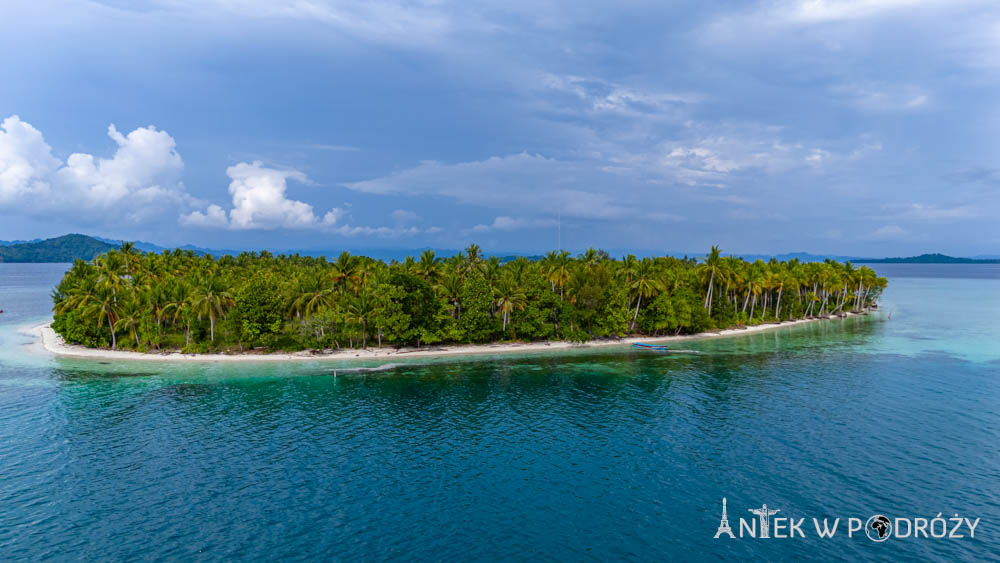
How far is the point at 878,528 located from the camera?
29.0 metres

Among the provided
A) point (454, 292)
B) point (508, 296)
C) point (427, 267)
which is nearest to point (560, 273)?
point (508, 296)

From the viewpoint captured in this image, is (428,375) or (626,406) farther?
(428,375)

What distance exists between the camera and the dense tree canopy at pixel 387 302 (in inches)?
3083

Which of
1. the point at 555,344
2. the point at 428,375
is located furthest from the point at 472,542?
the point at 555,344

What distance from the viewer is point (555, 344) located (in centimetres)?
8975

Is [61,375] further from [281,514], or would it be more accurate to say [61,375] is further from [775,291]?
[775,291]

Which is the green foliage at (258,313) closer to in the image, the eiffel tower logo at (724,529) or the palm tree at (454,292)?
the palm tree at (454,292)

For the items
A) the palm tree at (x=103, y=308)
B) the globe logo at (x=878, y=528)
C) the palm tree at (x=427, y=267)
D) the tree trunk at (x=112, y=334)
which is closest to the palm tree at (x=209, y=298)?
the palm tree at (x=103, y=308)

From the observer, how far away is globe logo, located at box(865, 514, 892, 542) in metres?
28.3

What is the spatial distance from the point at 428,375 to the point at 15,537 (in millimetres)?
43146

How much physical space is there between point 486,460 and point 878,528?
26.0 meters

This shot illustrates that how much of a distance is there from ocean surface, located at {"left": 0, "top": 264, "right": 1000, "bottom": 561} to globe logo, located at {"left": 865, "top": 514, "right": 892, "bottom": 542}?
0.44 metres

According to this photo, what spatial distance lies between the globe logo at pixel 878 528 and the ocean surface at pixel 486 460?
44 cm

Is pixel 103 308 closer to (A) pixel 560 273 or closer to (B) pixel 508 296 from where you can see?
(B) pixel 508 296
